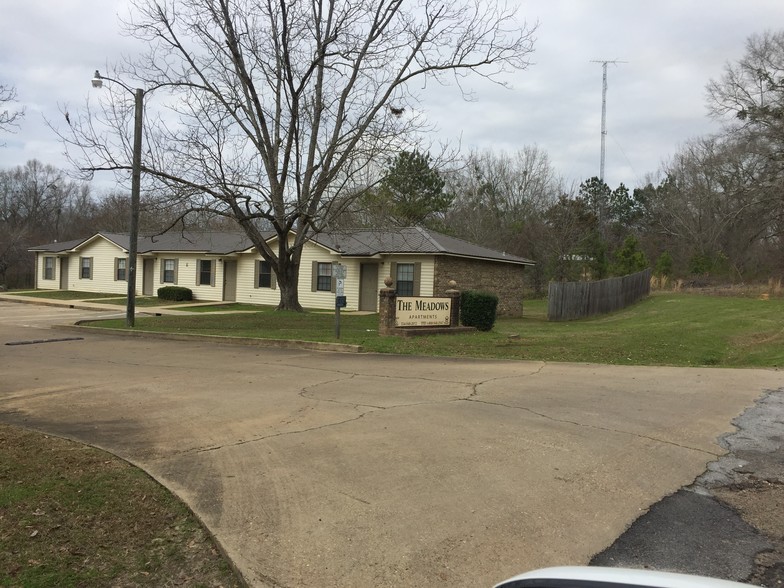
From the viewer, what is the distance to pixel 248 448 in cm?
612

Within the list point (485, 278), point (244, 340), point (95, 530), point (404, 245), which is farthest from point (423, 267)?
A: point (95, 530)

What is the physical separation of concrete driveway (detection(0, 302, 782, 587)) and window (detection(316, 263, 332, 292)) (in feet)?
58.2

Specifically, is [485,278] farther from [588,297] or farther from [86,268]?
[86,268]

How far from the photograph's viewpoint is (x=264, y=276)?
3148cm

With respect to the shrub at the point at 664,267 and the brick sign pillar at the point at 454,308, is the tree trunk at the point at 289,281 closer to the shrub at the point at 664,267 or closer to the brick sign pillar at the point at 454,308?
the brick sign pillar at the point at 454,308

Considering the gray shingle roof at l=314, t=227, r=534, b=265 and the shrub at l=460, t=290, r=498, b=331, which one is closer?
the shrub at l=460, t=290, r=498, b=331

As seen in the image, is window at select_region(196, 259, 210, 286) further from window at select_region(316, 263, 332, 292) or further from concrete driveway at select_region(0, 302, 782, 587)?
concrete driveway at select_region(0, 302, 782, 587)

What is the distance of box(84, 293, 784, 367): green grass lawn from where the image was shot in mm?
14328

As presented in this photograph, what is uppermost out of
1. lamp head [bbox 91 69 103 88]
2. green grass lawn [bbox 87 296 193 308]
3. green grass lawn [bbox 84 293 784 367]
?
lamp head [bbox 91 69 103 88]

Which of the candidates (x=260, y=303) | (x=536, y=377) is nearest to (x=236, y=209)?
(x=260, y=303)

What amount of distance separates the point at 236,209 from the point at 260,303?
11.2 metres

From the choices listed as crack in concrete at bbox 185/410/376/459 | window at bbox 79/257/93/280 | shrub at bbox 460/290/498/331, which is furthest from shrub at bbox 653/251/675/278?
crack in concrete at bbox 185/410/376/459

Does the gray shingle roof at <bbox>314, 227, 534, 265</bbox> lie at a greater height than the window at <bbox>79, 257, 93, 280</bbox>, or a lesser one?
greater

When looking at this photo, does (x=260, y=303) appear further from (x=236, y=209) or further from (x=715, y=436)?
(x=715, y=436)
